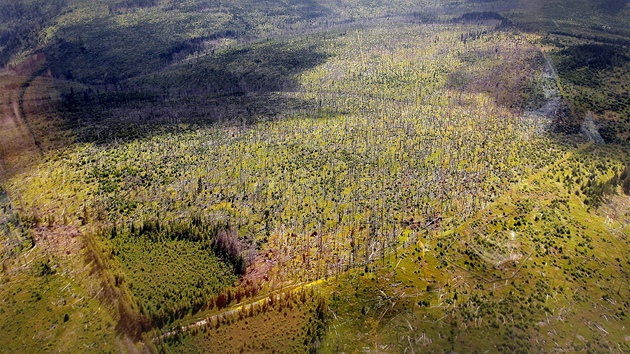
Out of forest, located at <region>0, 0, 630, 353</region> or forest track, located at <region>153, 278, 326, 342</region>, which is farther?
forest, located at <region>0, 0, 630, 353</region>

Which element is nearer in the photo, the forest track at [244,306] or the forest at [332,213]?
the forest track at [244,306]

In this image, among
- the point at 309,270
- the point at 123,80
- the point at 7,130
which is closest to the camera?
the point at 309,270

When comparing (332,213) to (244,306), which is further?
(332,213)

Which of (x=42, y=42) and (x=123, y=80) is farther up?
(x=42, y=42)

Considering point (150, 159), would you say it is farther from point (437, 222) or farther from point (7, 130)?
point (437, 222)

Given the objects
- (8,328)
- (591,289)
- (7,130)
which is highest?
(7,130)

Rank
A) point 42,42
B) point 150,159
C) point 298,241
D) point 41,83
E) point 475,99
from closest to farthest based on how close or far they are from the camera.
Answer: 1. point 298,241
2. point 150,159
3. point 475,99
4. point 41,83
5. point 42,42

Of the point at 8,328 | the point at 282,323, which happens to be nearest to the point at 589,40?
the point at 282,323

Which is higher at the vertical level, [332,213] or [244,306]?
[332,213]
